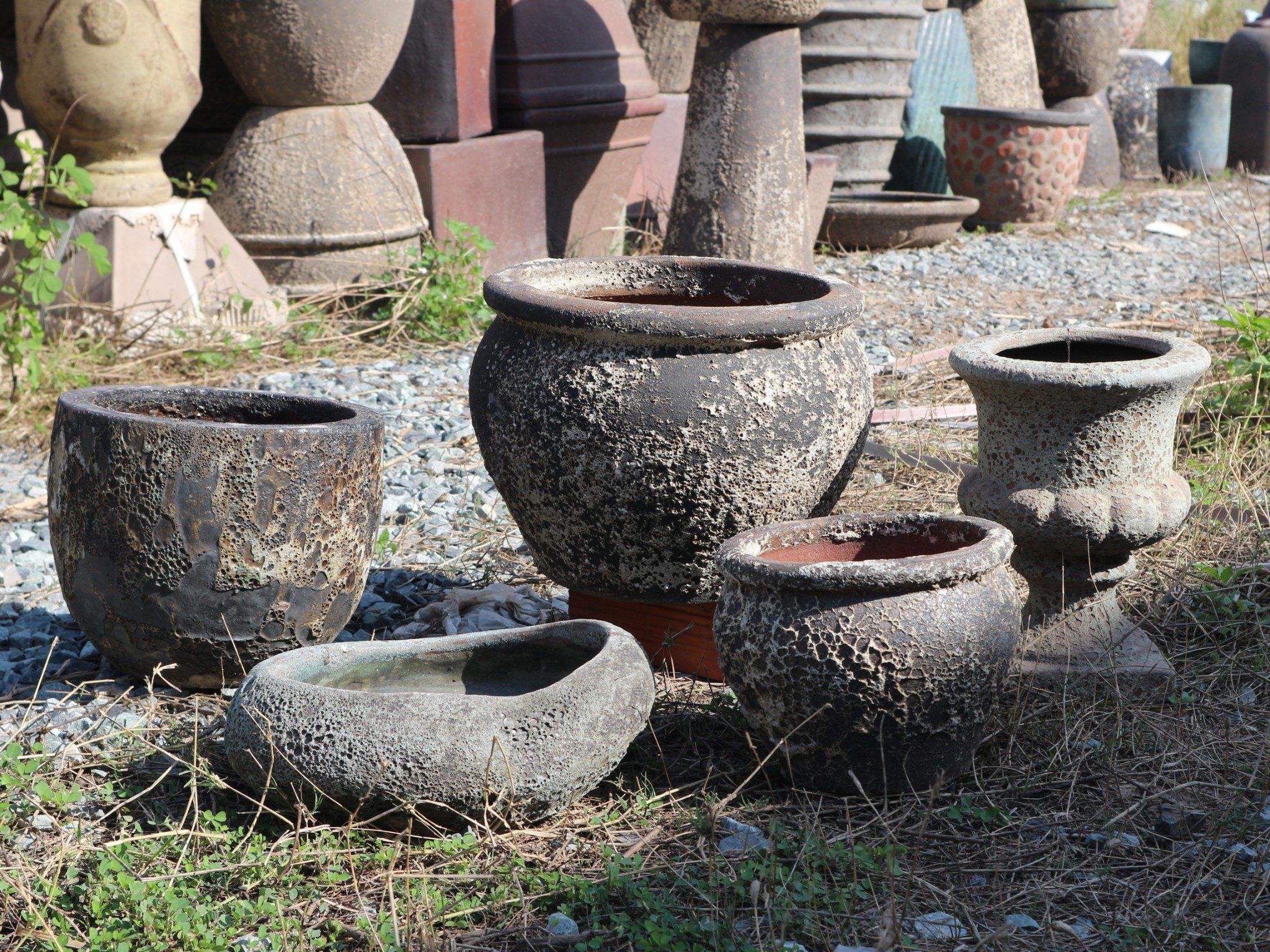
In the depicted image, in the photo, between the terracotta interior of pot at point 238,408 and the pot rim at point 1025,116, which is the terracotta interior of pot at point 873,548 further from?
the pot rim at point 1025,116

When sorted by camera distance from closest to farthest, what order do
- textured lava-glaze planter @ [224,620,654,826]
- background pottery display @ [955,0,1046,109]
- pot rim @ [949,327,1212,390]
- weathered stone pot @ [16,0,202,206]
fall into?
textured lava-glaze planter @ [224,620,654,826]
pot rim @ [949,327,1212,390]
weathered stone pot @ [16,0,202,206]
background pottery display @ [955,0,1046,109]

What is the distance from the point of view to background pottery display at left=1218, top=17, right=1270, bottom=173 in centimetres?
971

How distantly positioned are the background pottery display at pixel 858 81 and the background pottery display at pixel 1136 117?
11.9ft

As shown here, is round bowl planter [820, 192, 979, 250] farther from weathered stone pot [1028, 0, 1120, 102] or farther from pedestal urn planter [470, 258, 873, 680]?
pedestal urn planter [470, 258, 873, 680]

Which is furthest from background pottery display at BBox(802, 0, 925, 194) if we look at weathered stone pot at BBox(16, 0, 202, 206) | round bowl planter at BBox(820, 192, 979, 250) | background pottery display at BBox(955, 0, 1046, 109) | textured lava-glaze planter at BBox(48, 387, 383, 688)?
textured lava-glaze planter at BBox(48, 387, 383, 688)

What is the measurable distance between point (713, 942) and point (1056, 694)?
1.06 metres

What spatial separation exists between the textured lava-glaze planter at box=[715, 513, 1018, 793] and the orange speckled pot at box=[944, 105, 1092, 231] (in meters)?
5.62

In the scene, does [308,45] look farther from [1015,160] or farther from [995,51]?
[995,51]

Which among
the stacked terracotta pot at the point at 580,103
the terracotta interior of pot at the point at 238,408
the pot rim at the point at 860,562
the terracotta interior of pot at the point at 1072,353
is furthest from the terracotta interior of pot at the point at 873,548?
the stacked terracotta pot at the point at 580,103

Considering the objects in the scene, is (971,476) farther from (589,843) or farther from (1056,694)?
(589,843)

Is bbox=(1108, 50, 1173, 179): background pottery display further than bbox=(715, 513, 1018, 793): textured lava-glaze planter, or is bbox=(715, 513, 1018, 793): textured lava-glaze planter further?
bbox=(1108, 50, 1173, 179): background pottery display

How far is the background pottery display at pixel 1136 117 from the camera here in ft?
32.9

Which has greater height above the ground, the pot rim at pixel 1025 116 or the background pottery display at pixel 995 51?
the background pottery display at pixel 995 51

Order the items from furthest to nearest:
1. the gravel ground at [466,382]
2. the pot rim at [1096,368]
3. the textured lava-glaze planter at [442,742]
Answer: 1. the gravel ground at [466,382]
2. the pot rim at [1096,368]
3. the textured lava-glaze planter at [442,742]
